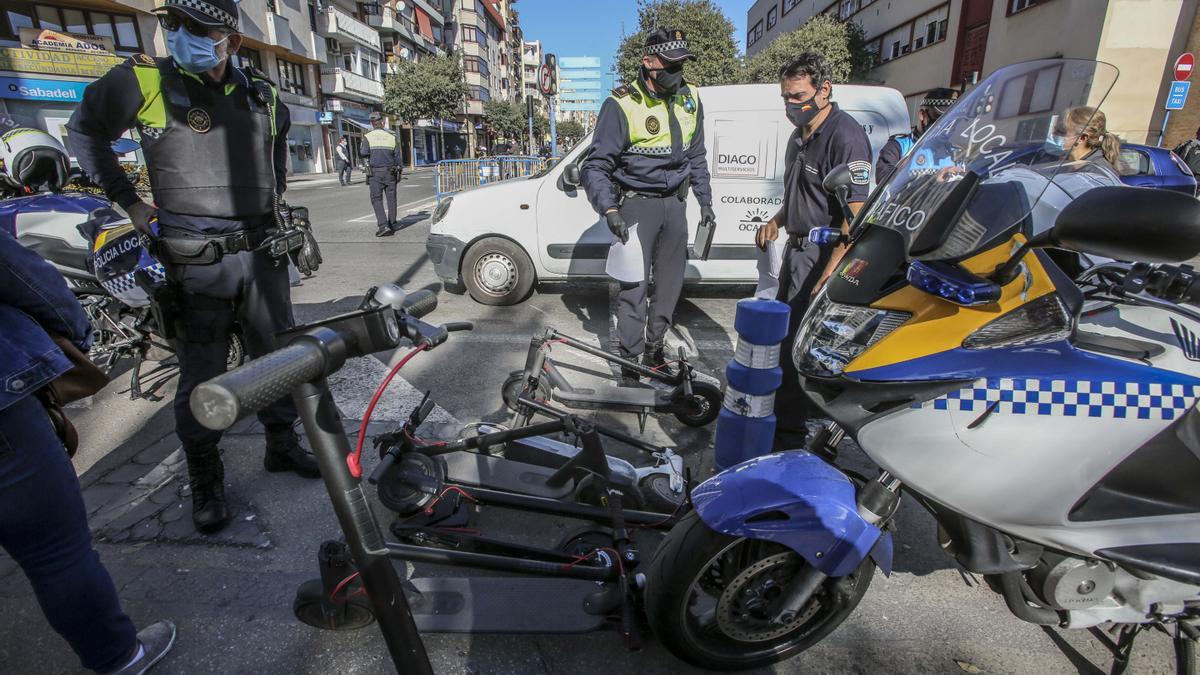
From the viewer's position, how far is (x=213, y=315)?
258cm

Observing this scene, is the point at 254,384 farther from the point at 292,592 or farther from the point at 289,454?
the point at 289,454

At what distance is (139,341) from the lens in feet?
13.1

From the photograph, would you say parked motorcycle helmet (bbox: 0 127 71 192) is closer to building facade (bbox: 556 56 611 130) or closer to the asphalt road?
the asphalt road

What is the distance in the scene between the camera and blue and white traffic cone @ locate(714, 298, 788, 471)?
8.47ft

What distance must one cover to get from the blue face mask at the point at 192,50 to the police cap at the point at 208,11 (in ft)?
0.25

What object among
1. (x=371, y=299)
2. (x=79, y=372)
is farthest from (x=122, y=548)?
(x=371, y=299)

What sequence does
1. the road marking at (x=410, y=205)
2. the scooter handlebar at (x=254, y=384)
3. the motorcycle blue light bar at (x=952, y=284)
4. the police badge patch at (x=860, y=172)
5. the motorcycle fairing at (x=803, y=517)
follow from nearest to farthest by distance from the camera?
the scooter handlebar at (x=254, y=384) → the motorcycle blue light bar at (x=952, y=284) → the motorcycle fairing at (x=803, y=517) → the police badge patch at (x=860, y=172) → the road marking at (x=410, y=205)

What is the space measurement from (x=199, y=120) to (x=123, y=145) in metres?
0.83

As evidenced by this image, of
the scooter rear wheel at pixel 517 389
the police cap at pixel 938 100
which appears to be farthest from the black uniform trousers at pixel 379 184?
the police cap at pixel 938 100

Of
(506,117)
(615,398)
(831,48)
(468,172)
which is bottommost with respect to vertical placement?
(615,398)

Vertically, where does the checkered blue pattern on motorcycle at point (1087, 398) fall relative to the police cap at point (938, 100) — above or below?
below

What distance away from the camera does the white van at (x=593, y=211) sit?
214 inches

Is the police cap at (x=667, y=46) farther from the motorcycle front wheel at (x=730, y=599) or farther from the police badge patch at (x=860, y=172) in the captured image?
the motorcycle front wheel at (x=730, y=599)

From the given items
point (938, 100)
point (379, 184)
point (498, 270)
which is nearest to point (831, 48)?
point (938, 100)
